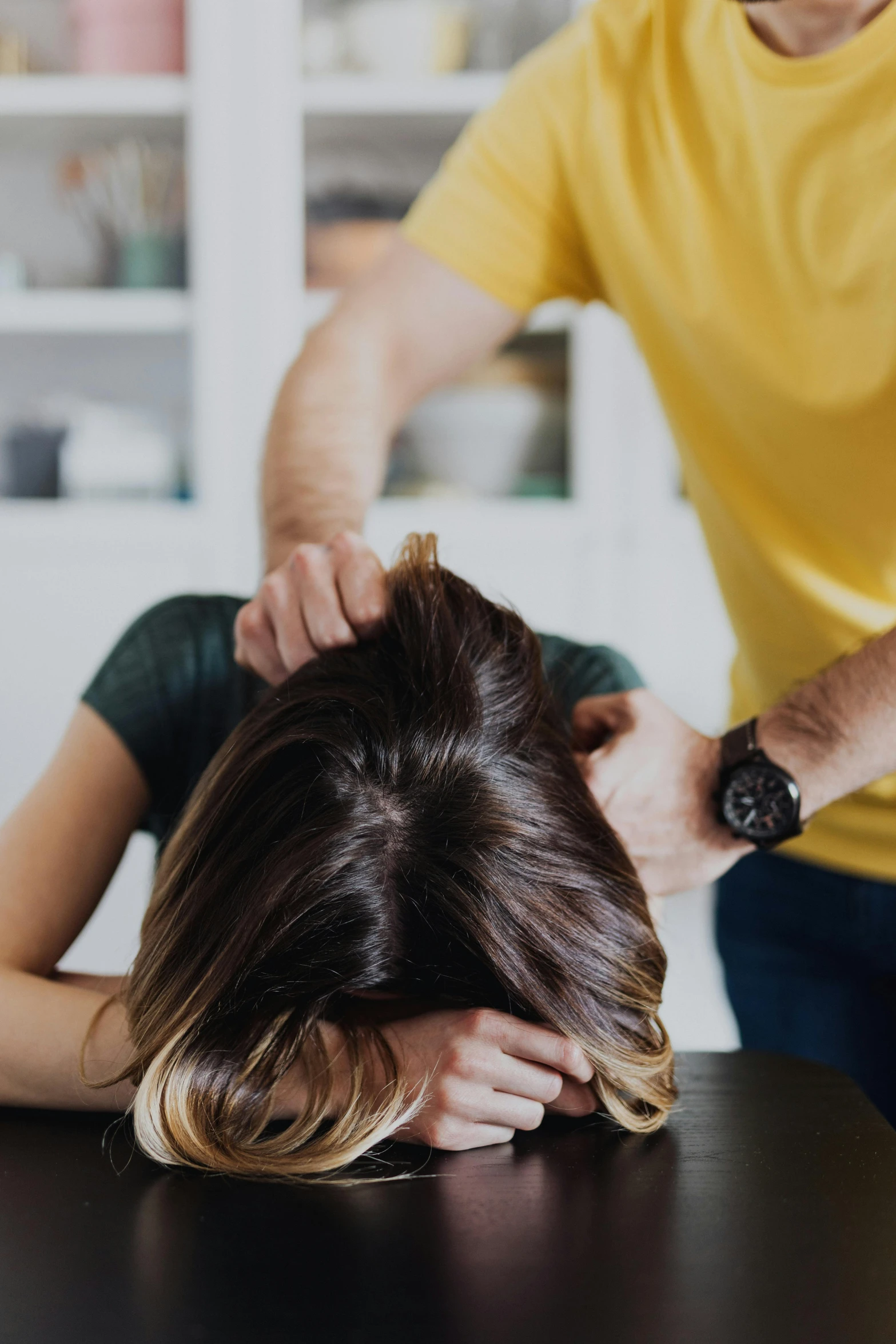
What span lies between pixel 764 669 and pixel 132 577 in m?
1.81

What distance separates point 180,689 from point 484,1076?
0.54m

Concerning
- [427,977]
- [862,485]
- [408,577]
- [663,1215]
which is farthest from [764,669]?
[663,1215]

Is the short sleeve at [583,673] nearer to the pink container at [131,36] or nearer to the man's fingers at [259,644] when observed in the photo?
the man's fingers at [259,644]

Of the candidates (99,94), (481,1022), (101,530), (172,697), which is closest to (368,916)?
(481,1022)

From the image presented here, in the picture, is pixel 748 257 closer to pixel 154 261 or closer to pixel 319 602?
pixel 319 602

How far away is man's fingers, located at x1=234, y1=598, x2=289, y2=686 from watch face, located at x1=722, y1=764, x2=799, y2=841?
0.37 m

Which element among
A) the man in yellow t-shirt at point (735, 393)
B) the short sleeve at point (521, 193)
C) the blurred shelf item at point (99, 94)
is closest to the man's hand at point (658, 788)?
the man in yellow t-shirt at point (735, 393)

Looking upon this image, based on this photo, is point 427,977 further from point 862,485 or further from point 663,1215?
point 862,485

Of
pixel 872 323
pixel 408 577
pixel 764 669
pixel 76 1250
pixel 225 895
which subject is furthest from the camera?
pixel 764 669

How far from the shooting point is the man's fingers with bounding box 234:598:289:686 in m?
0.96

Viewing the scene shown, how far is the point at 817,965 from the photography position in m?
1.25

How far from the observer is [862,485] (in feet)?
3.65

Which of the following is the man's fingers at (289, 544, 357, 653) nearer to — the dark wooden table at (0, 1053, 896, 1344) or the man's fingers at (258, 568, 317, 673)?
the man's fingers at (258, 568, 317, 673)

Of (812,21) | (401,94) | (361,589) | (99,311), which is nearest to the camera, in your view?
(361,589)
